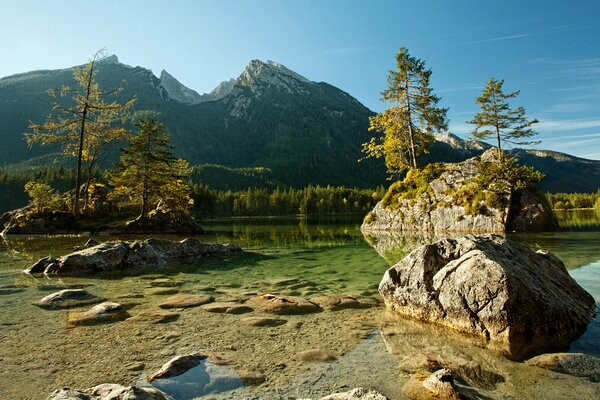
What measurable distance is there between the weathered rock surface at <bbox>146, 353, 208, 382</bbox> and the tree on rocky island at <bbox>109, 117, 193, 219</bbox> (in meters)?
36.5

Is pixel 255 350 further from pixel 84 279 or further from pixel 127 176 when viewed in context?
pixel 127 176

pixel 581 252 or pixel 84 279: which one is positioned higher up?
pixel 84 279

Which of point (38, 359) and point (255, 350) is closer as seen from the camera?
point (38, 359)

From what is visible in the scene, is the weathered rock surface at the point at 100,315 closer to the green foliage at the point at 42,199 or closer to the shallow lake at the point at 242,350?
the shallow lake at the point at 242,350

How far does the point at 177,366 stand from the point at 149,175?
121ft

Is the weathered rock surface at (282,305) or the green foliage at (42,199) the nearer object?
the weathered rock surface at (282,305)

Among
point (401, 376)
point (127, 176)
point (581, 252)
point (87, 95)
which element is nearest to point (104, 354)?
point (401, 376)

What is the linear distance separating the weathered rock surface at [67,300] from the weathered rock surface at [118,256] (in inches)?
215

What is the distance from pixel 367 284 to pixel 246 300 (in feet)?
16.0

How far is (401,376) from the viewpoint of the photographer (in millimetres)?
5789

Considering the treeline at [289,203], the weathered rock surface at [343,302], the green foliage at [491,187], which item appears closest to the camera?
the weathered rock surface at [343,302]

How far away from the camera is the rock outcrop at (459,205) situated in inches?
1332

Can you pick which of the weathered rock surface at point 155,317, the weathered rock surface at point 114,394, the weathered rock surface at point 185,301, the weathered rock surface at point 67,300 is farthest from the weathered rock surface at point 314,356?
the weathered rock surface at point 67,300

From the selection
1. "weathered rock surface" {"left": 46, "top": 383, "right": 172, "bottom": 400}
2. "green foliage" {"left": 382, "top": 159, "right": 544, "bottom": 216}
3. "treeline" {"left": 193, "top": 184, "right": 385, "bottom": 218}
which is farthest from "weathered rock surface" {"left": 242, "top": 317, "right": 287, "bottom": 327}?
"treeline" {"left": 193, "top": 184, "right": 385, "bottom": 218}
